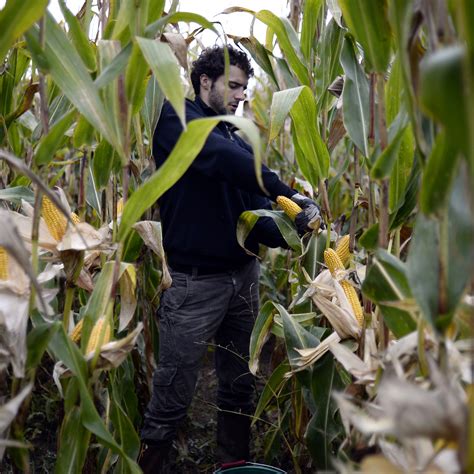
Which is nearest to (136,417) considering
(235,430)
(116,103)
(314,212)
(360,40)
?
(235,430)

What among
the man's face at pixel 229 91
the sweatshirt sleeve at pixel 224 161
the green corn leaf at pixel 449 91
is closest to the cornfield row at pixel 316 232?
the green corn leaf at pixel 449 91

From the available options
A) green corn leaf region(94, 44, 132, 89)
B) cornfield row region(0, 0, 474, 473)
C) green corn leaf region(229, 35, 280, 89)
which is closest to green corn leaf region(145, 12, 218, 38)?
cornfield row region(0, 0, 474, 473)

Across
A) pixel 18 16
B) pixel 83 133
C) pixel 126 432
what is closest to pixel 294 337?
pixel 126 432

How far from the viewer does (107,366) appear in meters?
1.48

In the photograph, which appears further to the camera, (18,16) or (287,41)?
(287,41)

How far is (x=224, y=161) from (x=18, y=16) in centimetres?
117

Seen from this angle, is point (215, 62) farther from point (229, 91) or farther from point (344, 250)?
point (344, 250)

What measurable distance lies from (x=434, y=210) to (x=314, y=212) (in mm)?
1230

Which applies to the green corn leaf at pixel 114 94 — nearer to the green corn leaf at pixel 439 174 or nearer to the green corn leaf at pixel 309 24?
the green corn leaf at pixel 439 174

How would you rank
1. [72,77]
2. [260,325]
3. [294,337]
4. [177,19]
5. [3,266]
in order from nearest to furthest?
1. [72,77]
2. [3,266]
3. [177,19]
4. [294,337]
5. [260,325]

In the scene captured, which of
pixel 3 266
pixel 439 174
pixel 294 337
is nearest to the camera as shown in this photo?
pixel 439 174

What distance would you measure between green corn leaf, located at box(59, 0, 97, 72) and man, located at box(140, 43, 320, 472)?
0.81m

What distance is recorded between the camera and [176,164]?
134 centimetres

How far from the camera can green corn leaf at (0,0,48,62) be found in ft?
4.14
